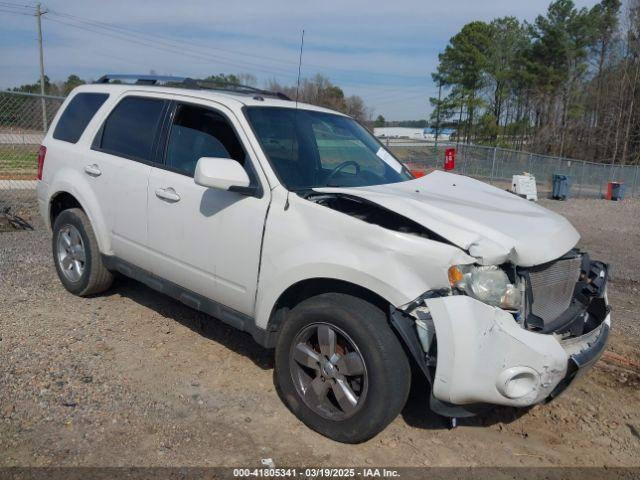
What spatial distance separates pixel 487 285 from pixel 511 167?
2122 centimetres

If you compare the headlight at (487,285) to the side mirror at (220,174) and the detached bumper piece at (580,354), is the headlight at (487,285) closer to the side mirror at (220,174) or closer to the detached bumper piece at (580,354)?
the detached bumper piece at (580,354)

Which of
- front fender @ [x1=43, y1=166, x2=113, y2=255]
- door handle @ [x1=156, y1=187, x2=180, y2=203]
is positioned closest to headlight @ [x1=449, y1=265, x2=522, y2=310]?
door handle @ [x1=156, y1=187, x2=180, y2=203]

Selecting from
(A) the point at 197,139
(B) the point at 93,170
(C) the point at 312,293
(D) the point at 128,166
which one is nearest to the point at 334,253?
(C) the point at 312,293

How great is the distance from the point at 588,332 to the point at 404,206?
1365 millimetres

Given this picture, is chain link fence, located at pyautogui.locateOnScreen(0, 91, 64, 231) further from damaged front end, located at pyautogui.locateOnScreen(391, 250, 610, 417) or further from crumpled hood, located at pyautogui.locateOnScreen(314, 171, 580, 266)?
damaged front end, located at pyautogui.locateOnScreen(391, 250, 610, 417)

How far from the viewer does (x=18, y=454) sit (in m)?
3.00

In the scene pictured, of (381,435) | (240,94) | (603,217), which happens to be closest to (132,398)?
(381,435)

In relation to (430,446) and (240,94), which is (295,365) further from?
(240,94)

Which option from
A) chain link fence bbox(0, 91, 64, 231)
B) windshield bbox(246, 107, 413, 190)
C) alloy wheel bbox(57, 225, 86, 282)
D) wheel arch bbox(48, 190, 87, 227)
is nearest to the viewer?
windshield bbox(246, 107, 413, 190)

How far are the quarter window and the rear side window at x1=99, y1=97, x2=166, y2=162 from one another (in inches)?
9.4

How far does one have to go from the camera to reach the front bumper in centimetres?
276

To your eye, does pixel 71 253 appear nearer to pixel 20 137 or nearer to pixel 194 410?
pixel 194 410

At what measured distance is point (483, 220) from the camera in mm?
3246

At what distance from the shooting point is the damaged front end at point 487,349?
9.07ft
